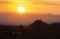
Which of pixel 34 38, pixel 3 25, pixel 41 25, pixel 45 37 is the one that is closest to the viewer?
pixel 34 38

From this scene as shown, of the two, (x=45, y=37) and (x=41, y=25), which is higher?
(x=41, y=25)

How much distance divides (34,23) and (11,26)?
601 centimetres

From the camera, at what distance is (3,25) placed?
42500mm

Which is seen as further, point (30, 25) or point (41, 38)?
point (30, 25)

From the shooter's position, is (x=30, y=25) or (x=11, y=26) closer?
(x=30, y=25)

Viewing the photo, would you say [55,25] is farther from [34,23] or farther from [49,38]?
[49,38]

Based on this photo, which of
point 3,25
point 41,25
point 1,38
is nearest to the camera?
point 1,38

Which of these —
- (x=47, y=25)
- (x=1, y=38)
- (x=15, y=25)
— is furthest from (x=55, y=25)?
(x=1, y=38)

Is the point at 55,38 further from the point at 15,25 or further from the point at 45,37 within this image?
the point at 15,25

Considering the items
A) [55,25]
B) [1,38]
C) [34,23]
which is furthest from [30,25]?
[1,38]

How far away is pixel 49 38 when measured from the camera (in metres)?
25.8

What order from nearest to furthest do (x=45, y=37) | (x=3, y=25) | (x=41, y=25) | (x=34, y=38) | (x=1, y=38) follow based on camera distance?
1. (x=1, y=38)
2. (x=34, y=38)
3. (x=45, y=37)
4. (x=41, y=25)
5. (x=3, y=25)

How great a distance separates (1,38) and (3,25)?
21.1 meters

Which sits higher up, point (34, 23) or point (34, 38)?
point (34, 23)
